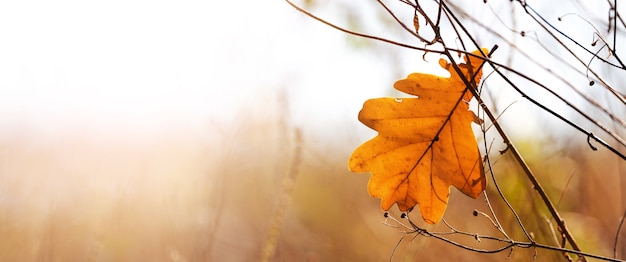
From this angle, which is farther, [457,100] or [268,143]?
[268,143]

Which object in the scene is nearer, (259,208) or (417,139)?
(417,139)

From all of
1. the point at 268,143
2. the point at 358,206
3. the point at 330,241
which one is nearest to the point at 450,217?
the point at 358,206

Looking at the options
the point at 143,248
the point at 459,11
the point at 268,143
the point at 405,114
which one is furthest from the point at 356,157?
the point at 143,248

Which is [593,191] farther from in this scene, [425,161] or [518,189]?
[425,161]

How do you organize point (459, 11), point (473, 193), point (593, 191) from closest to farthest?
point (473, 193) < point (459, 11) < point (593, 191)

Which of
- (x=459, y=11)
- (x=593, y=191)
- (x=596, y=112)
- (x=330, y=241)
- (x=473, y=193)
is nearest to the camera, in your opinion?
(x=473, y=193)

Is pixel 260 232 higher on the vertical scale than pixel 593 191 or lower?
lower

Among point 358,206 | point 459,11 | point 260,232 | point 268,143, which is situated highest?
point 459,11
